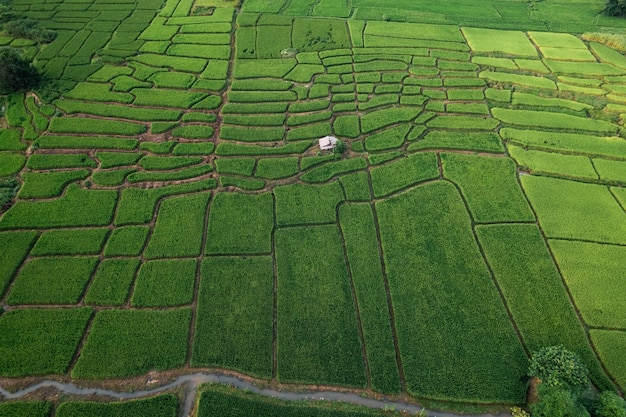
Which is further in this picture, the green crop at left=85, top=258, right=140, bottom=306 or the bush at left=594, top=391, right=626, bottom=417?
the green crop at left=85, top=258, right=140, bottom=306

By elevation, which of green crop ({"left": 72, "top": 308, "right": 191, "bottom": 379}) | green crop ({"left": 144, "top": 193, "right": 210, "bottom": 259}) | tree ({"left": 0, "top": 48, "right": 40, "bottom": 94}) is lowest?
green crop ({"left": 72, "top": 308, "right": 191, "bottom": 379})

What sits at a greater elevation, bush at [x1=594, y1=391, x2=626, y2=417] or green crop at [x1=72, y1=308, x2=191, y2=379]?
bush at [x1=594, y1=391, x2=626, y2=417]

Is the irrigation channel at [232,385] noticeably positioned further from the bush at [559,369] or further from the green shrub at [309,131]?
the green shrub at [309,131]

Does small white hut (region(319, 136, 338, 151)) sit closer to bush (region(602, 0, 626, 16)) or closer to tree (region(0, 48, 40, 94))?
tree (region(0, 48, 40, 94))

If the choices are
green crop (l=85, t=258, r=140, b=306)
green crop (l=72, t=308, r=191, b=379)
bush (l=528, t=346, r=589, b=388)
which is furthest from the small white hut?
bush (l=528, t=346, r=589, b=388)

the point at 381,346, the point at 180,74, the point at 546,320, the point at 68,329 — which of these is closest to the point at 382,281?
the point at 381,346

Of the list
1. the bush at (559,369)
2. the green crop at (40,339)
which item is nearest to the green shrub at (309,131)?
the green crop at (40,339)

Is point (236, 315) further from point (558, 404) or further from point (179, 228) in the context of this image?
point (558, 404)

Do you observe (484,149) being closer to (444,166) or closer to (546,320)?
(444,166)
